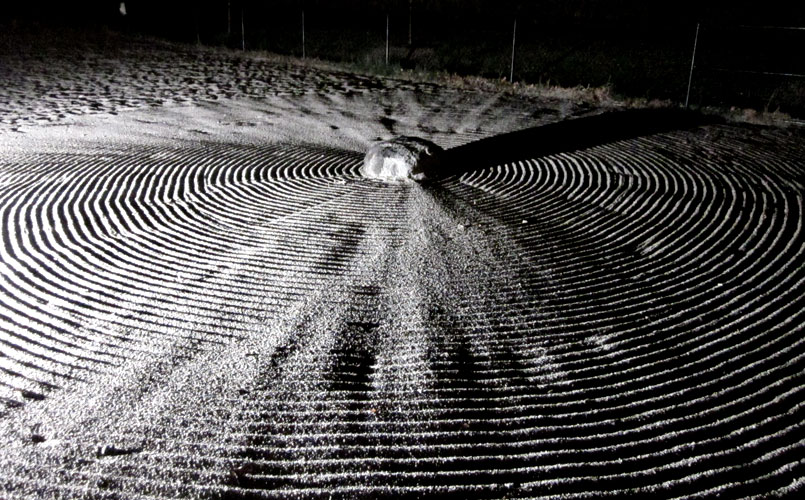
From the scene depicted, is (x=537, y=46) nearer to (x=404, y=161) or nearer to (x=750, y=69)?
(x=750, y=69)

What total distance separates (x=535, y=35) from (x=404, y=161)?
10794mm

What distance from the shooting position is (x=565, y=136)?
20.2ft

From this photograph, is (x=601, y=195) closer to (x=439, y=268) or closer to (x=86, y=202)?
(x=439, y=268)

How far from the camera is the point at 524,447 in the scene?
2146mm

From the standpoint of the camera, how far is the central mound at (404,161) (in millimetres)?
4715

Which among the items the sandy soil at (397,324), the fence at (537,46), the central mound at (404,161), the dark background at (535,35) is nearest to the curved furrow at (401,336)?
the sandy soil at (397,324)

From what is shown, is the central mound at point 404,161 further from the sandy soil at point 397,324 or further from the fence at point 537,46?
the fence at point 537,46

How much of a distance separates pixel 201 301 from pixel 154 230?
1.01 meters

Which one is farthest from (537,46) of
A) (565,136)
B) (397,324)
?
(397,324)

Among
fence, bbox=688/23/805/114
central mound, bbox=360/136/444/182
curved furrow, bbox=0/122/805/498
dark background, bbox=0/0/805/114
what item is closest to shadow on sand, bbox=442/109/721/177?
central mound, bbox=360/136/444/182

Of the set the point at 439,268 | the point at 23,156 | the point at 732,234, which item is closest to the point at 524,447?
the point at 439,268

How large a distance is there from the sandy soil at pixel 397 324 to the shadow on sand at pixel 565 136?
190 millimetres

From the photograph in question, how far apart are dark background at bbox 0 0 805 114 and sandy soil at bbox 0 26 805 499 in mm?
4857

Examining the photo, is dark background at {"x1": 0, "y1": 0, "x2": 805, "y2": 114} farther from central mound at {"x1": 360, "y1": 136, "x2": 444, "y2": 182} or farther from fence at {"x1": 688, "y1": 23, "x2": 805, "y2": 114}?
central mound at {"x1": 360, "y1": 136, "x2": 444, "y2": 182}
